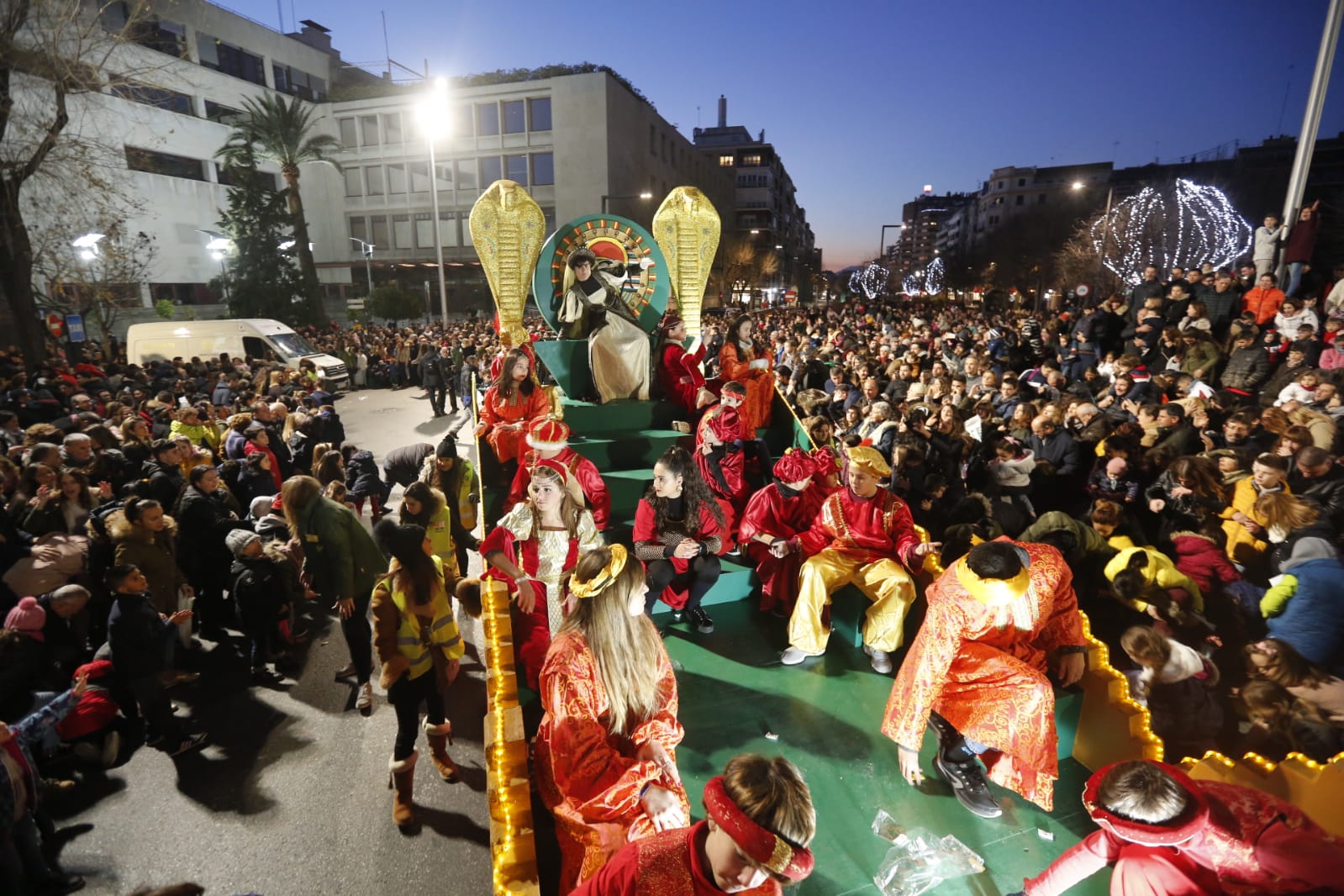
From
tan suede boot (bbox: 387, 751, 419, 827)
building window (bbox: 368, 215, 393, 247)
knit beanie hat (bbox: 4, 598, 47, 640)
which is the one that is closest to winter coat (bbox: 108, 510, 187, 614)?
knit beanie hat (bbox: 4, 598, 47, 640)

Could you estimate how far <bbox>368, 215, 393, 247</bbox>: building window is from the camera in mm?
41500

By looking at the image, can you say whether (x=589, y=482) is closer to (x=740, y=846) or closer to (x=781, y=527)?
(x=781, y=527)

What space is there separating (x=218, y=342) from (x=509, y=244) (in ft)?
54.9

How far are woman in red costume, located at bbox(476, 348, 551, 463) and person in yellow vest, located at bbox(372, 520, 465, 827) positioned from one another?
260cm

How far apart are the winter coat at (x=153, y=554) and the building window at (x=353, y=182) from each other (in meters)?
43.1

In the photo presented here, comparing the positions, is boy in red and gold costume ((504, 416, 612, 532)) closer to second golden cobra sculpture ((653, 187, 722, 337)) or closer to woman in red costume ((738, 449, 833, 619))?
woman in red costume ((738, 449, 833, 619))

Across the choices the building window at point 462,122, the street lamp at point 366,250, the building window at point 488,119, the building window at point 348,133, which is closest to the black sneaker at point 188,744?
the street lamp at point 366,250

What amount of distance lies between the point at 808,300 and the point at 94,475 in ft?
307

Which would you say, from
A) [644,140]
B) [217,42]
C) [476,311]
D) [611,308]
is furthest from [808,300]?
[611,308]

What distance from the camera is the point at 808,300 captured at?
93.7 metres

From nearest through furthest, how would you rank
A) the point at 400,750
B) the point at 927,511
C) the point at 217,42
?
1. the point at 400,750
2. the point at 927,511
3. the point at 217,42

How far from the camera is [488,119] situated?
3925 centimetres

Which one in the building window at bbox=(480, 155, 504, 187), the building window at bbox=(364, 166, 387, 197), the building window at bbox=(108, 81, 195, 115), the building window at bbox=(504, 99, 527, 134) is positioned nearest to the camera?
the building window at bbox=(108, 81, 195, 115)

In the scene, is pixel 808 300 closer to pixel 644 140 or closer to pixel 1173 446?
pixel 644 140
